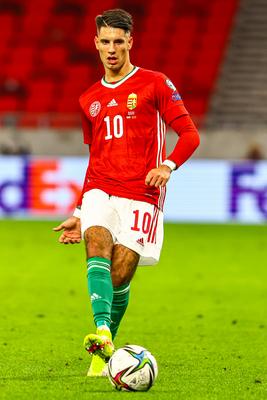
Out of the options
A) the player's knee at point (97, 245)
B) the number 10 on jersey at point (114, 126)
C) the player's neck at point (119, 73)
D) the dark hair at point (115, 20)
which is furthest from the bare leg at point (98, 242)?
the dark hair at point (115, 20)

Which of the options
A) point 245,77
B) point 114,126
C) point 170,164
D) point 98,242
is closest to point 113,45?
point 114,126

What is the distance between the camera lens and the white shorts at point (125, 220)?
6461 millimetres

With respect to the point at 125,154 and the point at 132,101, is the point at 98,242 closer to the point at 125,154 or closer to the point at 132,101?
the point at 125,154

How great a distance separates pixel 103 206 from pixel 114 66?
0.79 metres

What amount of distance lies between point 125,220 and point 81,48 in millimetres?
19565

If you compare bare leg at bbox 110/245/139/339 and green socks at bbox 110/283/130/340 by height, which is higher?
bare leg at bbox 110/245/139/339

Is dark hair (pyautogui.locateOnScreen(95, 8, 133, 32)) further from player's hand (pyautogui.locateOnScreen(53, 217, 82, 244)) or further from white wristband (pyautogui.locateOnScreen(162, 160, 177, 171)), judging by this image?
player's hand (pyautogui.locateOnScreen(53, 217, 82, 244))

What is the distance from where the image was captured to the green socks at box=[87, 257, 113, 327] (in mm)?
6168

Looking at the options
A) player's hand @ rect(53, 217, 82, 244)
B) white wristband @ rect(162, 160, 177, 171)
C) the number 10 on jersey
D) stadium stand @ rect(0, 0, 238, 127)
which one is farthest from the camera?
stadium stand @ rect(0, 0, 238, 127)

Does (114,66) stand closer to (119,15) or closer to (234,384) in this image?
(119,15)

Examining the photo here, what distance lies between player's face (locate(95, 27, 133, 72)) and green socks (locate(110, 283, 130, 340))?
126cm

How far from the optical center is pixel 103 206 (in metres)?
6.48

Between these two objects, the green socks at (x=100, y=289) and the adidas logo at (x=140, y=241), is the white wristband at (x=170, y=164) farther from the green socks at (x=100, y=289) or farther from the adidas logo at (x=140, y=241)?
the green socks at (x=100, y=289)

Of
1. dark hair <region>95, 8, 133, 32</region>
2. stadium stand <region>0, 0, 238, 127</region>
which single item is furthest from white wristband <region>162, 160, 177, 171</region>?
stadium stand <region>0, 0, 238, 127</region>
